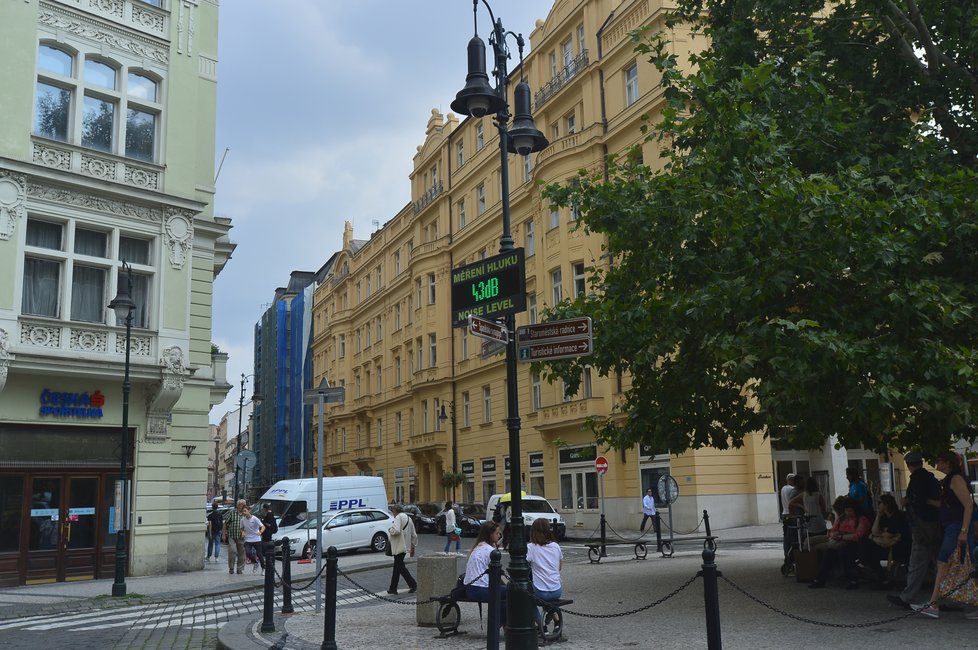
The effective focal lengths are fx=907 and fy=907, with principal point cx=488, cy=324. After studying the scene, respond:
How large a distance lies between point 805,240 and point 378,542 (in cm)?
2212

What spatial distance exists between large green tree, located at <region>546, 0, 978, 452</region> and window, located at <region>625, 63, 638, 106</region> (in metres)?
20.4

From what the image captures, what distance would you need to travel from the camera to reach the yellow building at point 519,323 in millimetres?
→ 34188

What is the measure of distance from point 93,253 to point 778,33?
53.4 ft

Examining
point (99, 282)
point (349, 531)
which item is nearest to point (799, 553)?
point (99, 282)

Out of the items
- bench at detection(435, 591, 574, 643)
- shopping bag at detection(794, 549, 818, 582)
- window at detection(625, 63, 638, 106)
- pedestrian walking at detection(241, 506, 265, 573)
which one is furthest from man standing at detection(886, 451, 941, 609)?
window at detection(625, 63, 638, 106)

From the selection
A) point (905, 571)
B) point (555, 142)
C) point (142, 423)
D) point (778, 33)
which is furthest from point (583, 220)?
point (555, 142)

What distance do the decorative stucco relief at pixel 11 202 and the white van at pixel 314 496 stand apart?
40.8 ft

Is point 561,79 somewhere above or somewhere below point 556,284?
above

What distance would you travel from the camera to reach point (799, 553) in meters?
14.1

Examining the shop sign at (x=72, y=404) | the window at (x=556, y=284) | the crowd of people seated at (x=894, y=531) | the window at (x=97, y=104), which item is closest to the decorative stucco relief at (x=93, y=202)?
the window at (x=97, y=104)

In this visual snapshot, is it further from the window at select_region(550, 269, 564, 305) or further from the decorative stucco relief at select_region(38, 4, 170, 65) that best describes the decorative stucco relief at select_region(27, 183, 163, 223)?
the window at select_region(550, 269, 564, 305)

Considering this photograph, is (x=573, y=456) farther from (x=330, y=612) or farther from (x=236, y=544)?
(x=330, y=612)

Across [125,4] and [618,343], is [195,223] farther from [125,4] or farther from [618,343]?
[618,343]

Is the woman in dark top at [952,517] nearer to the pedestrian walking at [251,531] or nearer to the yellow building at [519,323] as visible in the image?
the yellow building at [519,323]
